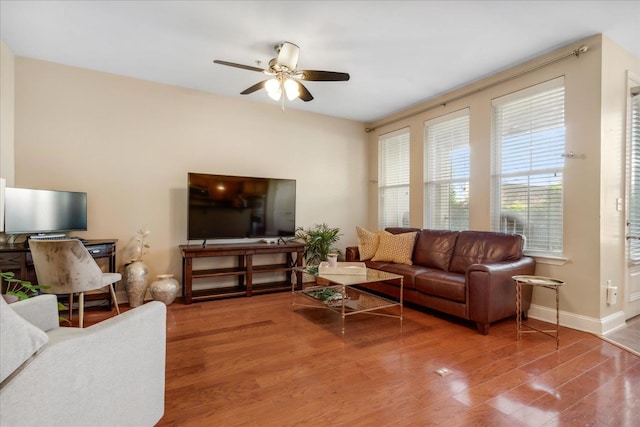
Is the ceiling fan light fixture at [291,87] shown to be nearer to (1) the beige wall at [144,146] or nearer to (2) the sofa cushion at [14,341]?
(1) the beige wall at [144,146]

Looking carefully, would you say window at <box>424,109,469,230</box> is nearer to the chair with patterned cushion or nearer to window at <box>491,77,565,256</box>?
window at <box>491,77,565,256</box>

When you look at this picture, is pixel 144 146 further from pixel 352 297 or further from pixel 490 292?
pixel 490 292

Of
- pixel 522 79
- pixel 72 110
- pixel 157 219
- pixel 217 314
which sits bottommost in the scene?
pixel 217 314

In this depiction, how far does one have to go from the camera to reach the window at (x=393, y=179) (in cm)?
494

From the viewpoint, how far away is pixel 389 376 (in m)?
2.07

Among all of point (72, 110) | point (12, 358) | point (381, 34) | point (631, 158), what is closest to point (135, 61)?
point (72, 110)

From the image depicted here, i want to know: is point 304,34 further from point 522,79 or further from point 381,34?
point 522,79

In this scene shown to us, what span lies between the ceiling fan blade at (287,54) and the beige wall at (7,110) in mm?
2673

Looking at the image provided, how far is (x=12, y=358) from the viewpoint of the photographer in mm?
949

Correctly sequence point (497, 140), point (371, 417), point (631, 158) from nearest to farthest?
point (371, 417)
point (631, 158)
point (497, 140)

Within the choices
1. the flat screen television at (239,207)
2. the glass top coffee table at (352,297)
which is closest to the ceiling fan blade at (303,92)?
the flat screen television at (239,207)

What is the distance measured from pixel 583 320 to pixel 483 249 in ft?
3.35

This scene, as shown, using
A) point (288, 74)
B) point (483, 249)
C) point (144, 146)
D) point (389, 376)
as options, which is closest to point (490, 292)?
point (483, 249)

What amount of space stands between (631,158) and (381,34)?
2.73m
